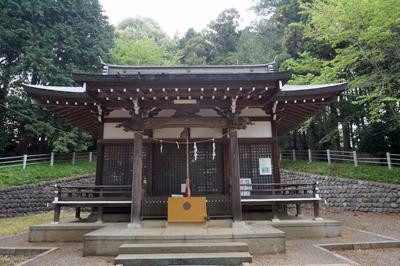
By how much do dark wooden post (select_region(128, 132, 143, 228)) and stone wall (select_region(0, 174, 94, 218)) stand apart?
976 cm

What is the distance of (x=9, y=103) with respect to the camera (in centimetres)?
1869

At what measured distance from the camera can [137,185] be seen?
7.38 meters

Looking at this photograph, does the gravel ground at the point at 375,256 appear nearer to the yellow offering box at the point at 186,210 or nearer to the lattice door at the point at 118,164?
the yellow offering box at the point at 186,210

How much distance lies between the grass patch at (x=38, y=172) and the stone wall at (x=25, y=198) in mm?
433

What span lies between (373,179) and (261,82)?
33.5 ft

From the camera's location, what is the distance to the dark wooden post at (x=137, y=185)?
7238 millimetres

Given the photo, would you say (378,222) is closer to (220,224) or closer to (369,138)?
(220,224)

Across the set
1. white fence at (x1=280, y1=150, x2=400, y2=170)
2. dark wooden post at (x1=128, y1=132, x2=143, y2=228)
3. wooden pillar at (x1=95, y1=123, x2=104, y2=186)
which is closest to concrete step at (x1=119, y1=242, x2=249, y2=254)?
dark wooden post at (x1=128, y1=132, x2=143, y2=228)

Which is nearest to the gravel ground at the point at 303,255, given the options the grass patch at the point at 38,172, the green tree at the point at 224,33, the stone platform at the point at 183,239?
the stone platform at the point at 183,239

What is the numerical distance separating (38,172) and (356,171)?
1889cm

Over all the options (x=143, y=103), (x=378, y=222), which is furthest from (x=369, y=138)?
(x=143, y=103)

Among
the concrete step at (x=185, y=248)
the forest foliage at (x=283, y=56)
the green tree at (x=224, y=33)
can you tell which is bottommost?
the concrete step at (x=185, y=248)

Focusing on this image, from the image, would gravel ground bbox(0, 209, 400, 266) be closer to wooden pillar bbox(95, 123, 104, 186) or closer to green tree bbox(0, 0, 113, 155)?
wooden pillar bbox(95, 123, 104, 186)

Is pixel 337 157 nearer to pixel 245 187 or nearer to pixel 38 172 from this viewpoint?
pixel 245 187
